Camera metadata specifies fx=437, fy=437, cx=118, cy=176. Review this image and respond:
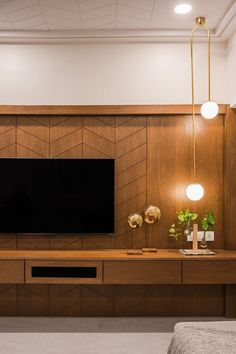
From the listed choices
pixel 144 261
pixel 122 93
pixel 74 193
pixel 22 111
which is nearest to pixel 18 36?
pixel 22 111

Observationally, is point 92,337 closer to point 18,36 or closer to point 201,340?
point 201,340

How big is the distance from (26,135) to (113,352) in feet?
7.25

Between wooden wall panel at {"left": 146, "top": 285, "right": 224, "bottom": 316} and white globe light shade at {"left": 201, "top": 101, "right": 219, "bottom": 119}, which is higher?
white globe light shade at {"left": 201, "top": 101, "right": 219, "bottom": 119}

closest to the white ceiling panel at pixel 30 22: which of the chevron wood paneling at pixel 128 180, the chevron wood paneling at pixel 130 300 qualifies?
the chevron wood paneling at pixel 128 180

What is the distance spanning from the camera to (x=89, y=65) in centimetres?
436

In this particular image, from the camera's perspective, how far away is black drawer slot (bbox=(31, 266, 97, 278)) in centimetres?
394

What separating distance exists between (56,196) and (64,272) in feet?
2.52

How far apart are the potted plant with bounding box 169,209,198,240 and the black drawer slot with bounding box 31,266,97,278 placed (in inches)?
34.2

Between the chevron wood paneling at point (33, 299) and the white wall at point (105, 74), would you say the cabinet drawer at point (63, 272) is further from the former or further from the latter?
the white wall at point (105, 74)

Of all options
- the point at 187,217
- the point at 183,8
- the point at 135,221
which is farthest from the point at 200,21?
the point at 135,221

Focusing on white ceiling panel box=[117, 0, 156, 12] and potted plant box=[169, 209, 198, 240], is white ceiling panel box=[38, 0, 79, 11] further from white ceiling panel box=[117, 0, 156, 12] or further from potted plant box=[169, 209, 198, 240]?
potted plant box=[169, 209, 198, 240]

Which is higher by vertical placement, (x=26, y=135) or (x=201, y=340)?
(x=26, y=135)

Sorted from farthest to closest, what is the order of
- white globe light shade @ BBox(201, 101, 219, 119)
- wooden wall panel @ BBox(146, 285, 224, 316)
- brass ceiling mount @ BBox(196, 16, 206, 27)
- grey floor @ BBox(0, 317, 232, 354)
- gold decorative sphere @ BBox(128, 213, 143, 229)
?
wooden wall panel @ BBox(146, 285, 224, 316) → gold decorative sphere @ BBox(128, 213, 143, 229) → brass ceiling mount @ BBox(196, 16, 206, 27) → white globe light shade @ BBox(201, 101, 219, 119) → grey floor @ BBox(0, 317, 232, 354)

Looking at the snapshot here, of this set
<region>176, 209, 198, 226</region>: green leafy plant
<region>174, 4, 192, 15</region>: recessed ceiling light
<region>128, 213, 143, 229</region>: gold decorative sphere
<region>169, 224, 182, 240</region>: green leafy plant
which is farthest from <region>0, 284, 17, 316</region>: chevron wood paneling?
<region>174, 4, 192, 15</region>: recessed ceiling light
